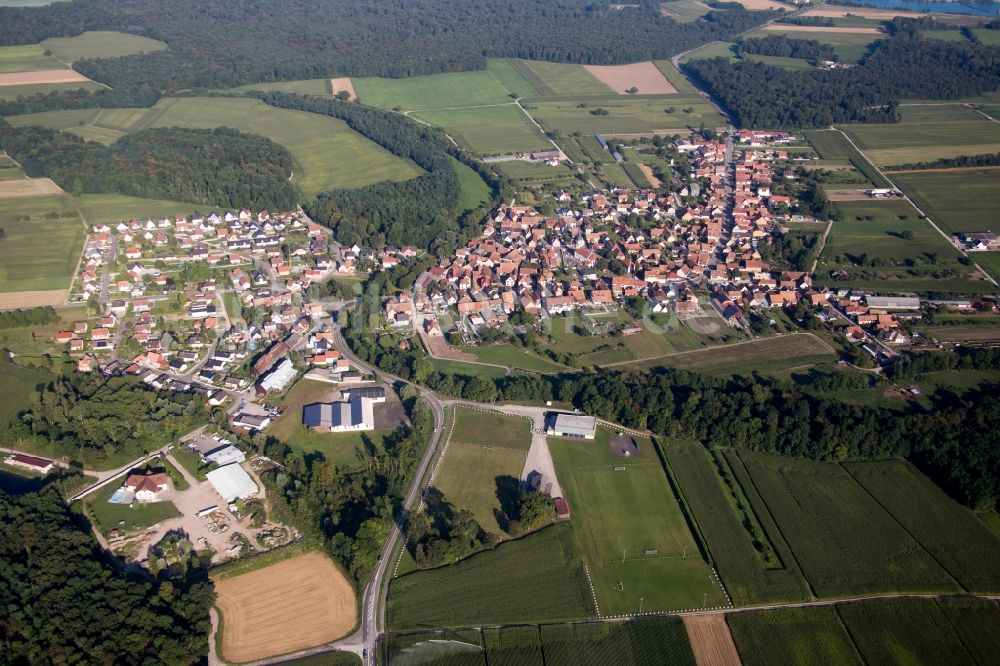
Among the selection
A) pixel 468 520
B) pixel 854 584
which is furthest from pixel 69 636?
pixel 854 584

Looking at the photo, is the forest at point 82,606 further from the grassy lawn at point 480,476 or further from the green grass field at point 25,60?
the green grass field at point 25,60

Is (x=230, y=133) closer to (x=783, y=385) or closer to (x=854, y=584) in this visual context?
(x=783, y=385)

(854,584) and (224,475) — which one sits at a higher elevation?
(854,584)

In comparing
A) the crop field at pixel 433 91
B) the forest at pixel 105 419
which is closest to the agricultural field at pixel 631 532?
the forest at pixel 105 419

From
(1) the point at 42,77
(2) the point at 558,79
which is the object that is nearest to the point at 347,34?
(2) the point at 558,79

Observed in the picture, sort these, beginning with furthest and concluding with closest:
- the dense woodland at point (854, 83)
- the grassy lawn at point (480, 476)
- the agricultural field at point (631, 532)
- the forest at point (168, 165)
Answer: the dense woodland at point (854, 83) → the forest at point (168, 165) → the grassy lawn at point (480, 476) → the agricultural field at point (631, 532)

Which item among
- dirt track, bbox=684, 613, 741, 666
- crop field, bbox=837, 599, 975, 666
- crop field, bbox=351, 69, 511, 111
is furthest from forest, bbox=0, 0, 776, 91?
crop field, bbox=837, 599, 975, 666
